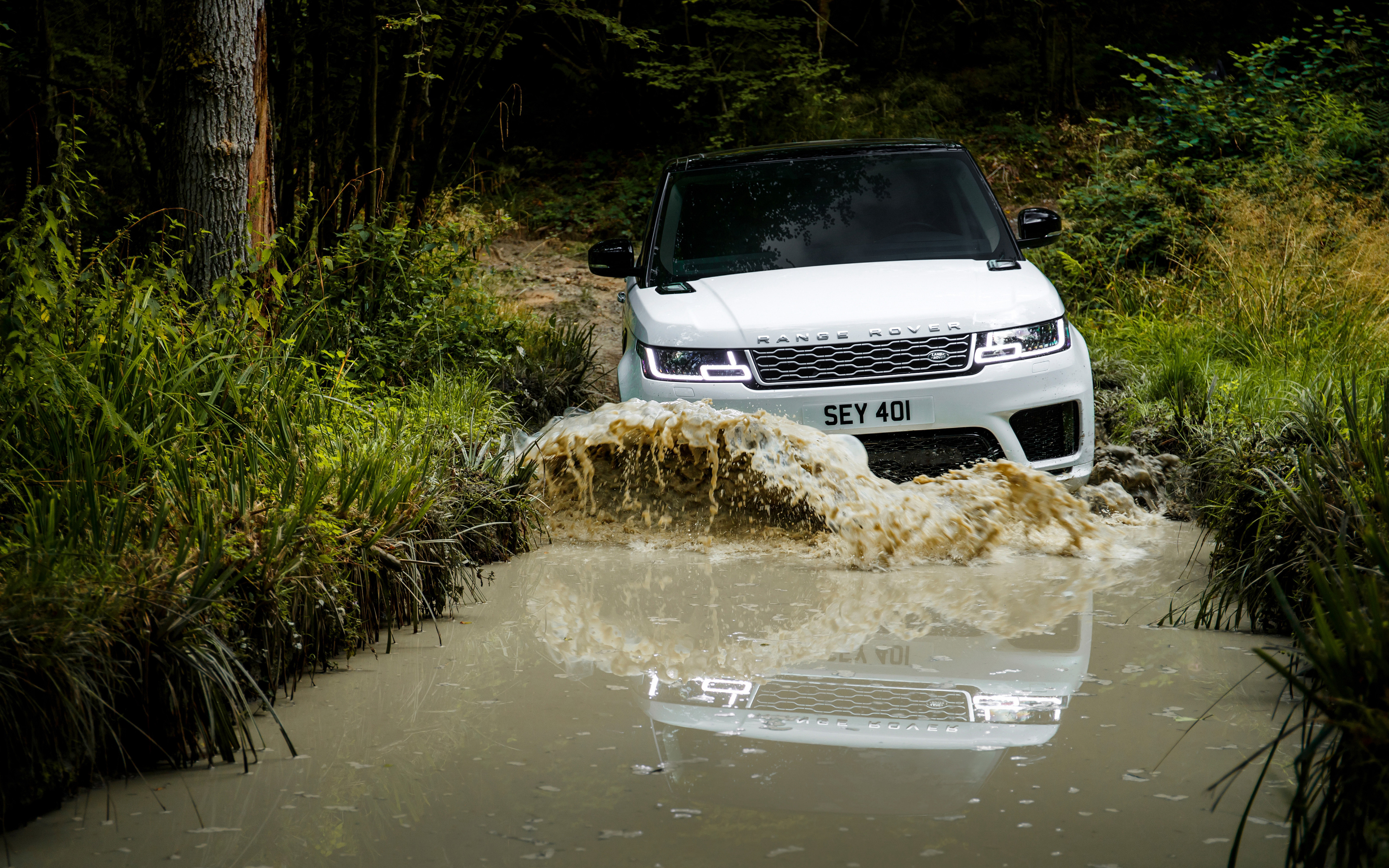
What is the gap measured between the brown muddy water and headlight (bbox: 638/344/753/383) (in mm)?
1023

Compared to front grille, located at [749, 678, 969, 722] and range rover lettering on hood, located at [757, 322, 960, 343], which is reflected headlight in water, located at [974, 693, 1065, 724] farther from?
range rover lettering on hood, located at [757, 322, 960, 343]

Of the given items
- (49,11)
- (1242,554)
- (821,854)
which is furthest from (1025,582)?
(49,11)

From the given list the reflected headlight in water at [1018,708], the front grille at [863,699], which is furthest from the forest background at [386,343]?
the front grille at [863,699]

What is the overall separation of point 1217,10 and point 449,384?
17.0 m

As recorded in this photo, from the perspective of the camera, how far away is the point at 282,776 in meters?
2.63

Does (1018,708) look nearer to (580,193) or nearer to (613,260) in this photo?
(613,260)

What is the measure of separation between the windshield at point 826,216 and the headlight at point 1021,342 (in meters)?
0.81

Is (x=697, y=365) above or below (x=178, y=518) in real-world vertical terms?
above

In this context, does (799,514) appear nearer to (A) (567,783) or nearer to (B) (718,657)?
(B) (718,657)

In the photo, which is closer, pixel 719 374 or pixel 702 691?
pixel 702 691

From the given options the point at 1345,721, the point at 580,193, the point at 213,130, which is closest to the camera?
the point at 1345,721

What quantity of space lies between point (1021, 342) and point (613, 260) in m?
2.17

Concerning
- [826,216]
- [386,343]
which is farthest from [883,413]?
[386,343]

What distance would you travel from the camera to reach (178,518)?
3.16m
